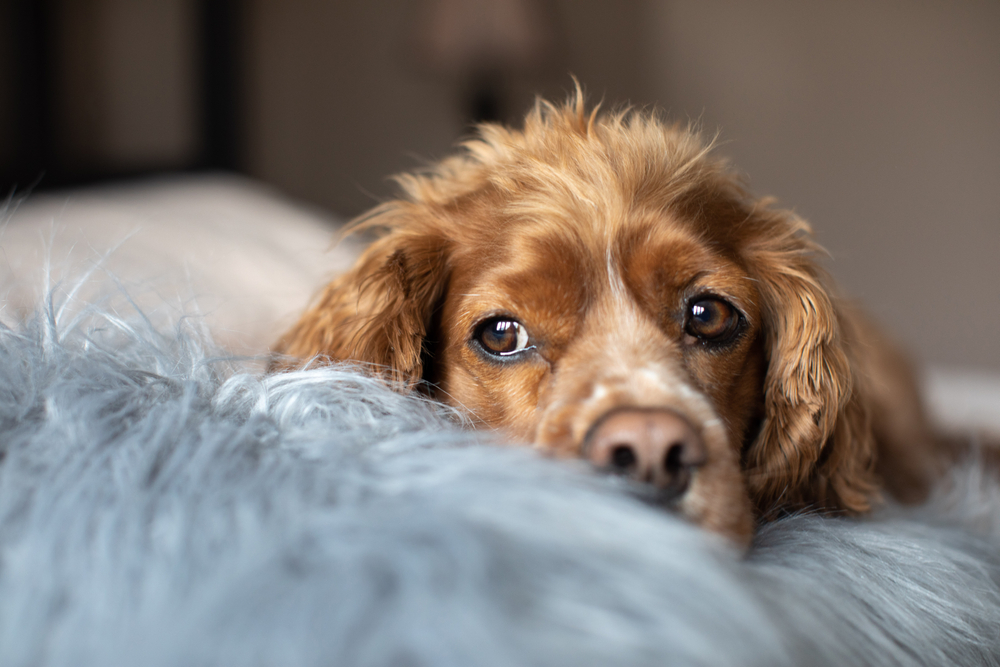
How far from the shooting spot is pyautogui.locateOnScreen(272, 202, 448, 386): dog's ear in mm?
1296

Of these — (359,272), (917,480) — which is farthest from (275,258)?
(917,480)

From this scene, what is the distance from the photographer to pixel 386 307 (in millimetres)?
1313

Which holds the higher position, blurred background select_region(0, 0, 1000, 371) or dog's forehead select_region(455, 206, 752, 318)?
blurred background select_region(0, 0, 1000, 371)

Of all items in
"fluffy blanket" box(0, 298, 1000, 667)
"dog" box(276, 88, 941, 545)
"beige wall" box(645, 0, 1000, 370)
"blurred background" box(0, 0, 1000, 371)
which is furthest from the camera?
"beige wall" box(645, 0, 1000, 370)

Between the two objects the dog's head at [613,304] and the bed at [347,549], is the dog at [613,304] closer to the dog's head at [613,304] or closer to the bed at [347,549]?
the dog's head at [613,304]

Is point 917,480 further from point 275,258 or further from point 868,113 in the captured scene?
point 868,113

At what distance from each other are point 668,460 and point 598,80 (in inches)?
173

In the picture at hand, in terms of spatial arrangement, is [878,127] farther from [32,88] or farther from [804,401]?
[32,88]

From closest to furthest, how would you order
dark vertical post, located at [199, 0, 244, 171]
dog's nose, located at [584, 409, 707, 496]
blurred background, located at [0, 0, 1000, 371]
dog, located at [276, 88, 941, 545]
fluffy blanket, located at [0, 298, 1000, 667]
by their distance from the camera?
fluffy blanket, located at [0, 298, 1000, 667], dog's nose, located at [584, 409, 707, 496], dog, located at [276, 88, 941, 545], dark vertical post, located at [199, 0, 244, 171], blurred background, located at [0, 0, 1000, 371]

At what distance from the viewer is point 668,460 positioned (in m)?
0.89

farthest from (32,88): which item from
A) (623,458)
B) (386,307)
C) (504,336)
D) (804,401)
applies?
(804,401)

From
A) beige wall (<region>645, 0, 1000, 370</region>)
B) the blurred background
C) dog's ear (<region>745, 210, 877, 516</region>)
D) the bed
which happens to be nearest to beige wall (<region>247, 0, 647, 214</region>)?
the blurred background

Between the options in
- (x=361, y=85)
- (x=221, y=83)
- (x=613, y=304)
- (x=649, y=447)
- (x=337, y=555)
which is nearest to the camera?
(x=337, y=555)

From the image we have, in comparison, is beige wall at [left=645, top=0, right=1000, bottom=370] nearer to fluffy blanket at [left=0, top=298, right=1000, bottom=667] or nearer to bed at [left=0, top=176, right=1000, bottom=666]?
bed at [left=0, top=176, right=1000, bottom=666]
